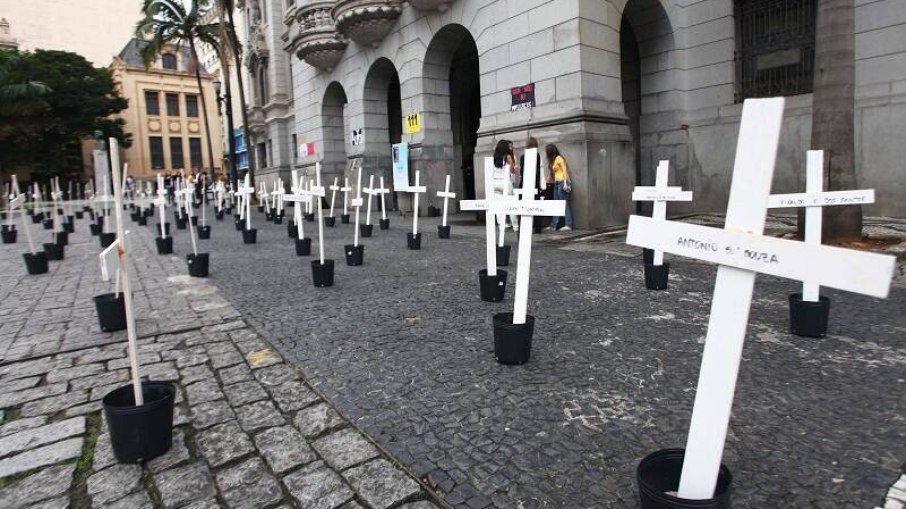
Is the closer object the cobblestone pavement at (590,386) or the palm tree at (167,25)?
the cobblestone pavement at (590,386)

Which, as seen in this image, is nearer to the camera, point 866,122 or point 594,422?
point 594,422

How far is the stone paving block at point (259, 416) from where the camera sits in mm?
2930

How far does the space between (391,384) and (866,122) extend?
1147 centimetres

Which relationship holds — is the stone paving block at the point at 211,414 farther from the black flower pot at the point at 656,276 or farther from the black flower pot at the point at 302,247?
the black flower pot at the point at 302,247

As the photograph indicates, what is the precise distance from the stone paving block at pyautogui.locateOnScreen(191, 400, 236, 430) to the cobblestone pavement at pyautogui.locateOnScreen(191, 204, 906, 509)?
0.59 meters

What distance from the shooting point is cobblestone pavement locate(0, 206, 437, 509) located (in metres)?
2.33

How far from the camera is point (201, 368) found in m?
3.85

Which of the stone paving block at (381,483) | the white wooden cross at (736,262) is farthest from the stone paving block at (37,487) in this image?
the white wooden cross at (736,262)

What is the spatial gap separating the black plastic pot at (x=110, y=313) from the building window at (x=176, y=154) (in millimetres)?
64228

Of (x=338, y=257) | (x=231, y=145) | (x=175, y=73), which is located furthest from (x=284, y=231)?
(x=175, y=73)

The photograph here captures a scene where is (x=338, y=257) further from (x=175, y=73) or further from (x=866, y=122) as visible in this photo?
(x=175, y=73)

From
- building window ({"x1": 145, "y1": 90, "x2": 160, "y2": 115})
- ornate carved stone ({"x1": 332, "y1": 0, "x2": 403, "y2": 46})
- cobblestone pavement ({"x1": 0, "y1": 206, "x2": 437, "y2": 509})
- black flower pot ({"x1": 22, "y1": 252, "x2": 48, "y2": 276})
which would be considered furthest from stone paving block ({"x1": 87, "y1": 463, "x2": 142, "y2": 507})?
building window ({"x1": 145, "y1": 90, "x2": 160, "y2": 115})

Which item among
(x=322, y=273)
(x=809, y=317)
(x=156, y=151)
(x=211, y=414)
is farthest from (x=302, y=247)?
(x=156, y=151)

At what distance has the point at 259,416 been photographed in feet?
9.96
